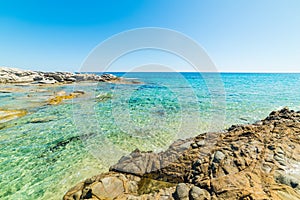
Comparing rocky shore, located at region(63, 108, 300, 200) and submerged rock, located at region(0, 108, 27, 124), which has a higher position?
rocky shore, located at region(63, 108, 300, 200)

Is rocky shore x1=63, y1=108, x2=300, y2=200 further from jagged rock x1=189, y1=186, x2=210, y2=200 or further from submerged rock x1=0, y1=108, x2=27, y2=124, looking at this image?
submerged rock x1=0, y1=108, x2=27, y2=124

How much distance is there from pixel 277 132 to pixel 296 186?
3.76 metres

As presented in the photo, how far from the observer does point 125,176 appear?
530cm

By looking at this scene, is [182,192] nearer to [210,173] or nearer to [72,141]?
[210,173]

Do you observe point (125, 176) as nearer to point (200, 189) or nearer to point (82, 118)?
point (200, 189)

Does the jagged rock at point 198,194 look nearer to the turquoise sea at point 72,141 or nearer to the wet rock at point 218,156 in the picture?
the wet rock at point 218,156

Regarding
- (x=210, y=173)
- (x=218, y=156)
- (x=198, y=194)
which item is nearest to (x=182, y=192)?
(x=198, y=194)

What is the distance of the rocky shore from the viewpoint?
3928 millimetres

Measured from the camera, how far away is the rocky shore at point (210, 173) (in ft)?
12.9

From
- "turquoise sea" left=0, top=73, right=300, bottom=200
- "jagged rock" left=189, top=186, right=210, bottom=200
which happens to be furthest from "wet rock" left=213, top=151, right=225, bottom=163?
"turquoise sea" left=0, top=73, right=300, bottom=200

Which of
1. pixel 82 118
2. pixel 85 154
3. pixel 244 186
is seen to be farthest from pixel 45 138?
pixel 244 186

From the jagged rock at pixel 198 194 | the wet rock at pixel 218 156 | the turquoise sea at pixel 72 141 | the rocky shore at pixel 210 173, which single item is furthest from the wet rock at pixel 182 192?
the turquoise sea at pixel 72 141

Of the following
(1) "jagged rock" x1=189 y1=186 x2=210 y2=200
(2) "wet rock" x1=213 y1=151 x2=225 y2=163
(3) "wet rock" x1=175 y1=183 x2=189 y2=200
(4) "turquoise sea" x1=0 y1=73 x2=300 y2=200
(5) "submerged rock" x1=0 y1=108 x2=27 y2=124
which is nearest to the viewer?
(1) "jagged rock" x1=189 y1=186 x2=210 y2=200

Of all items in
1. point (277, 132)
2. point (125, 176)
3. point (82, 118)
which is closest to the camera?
point (125, 176)
